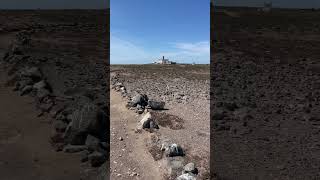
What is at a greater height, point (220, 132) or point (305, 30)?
point (305, 30)

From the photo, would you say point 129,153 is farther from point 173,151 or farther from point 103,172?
point 103,172

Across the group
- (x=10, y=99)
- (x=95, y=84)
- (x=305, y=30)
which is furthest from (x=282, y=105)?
(x=305, y=30)

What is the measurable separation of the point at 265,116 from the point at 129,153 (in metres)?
5.20

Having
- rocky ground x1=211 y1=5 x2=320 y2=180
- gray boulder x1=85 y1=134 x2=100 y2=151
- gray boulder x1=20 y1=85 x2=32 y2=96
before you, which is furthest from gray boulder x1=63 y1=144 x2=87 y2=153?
gray boulder x1=20 y1=85 x2=32 y2=96

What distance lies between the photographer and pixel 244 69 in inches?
926

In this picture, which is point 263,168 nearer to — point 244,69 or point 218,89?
point 218,89

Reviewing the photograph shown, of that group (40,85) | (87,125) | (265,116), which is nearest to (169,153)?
(87,125)

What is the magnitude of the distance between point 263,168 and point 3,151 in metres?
5.60

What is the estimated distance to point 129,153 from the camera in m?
9.88

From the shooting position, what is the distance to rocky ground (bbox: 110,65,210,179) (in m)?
8.88

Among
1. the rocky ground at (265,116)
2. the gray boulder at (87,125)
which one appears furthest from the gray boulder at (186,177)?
the gray boulder at (87,125)

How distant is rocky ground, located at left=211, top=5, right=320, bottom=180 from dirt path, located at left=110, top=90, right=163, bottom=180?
136 cm

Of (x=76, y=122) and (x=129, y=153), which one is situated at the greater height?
(x=76, y=122)

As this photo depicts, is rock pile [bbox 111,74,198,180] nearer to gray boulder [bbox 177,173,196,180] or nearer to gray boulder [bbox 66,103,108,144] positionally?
gray boulder [bbox 177,173,196,180]
